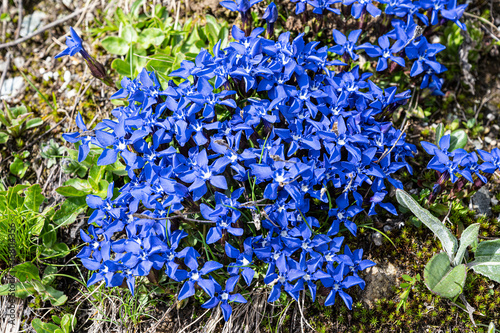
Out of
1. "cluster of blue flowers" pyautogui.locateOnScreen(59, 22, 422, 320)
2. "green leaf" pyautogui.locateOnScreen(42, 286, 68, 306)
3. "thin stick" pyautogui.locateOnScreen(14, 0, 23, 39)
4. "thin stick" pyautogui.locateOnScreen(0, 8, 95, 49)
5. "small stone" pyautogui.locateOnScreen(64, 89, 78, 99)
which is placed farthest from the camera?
"thin stick" pyautogui.locateOnScreen(14, 0, 23, 39)

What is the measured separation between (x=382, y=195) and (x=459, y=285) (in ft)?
2.79

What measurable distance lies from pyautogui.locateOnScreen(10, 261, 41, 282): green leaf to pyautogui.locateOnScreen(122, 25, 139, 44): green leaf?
7.64 feet

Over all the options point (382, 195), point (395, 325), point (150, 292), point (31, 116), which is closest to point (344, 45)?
point (382, 195)

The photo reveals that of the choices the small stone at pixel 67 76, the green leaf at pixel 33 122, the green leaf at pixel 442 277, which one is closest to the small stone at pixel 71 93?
the small stone at pixel 67 76

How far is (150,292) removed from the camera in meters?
3.27

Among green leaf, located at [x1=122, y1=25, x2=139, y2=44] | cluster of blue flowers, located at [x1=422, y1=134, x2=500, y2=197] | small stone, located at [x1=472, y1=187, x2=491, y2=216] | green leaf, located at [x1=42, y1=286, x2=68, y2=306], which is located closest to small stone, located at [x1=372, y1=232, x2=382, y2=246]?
cluster of blue flowers, located at [x1=422, y1=134, x2=500, y2=197]

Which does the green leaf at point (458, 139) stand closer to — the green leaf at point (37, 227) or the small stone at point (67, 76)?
the green leaf at point (37, 227)

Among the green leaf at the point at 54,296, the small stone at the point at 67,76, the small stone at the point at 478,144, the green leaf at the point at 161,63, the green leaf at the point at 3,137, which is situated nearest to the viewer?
the green leaf at the point at 54,296

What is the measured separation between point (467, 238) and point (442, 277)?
360 millimetres

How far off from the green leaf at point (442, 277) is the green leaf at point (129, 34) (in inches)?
135

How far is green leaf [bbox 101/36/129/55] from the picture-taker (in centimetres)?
418

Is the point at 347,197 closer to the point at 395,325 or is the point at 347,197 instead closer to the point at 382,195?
the point at 382,195

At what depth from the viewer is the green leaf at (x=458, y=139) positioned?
12.1 ft

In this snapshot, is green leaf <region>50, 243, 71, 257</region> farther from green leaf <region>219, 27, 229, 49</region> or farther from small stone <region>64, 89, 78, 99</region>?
green leaf <region>219, 27, 229, 49</region>
